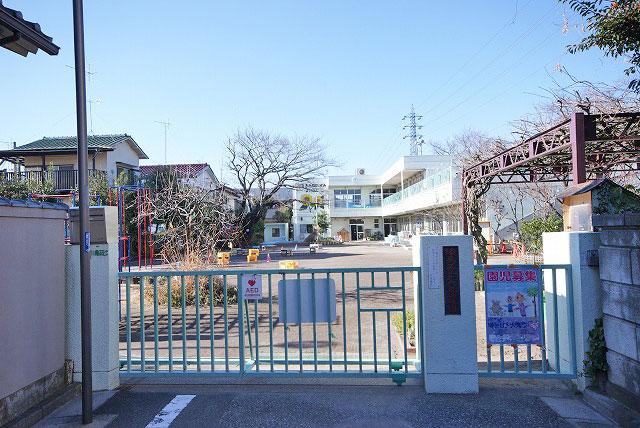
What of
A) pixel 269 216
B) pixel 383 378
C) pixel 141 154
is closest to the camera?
pixel 383 378

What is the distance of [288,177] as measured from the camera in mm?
30609

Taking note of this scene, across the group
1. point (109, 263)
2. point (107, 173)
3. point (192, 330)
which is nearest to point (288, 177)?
point (107, 173)

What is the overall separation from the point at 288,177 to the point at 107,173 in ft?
37.1

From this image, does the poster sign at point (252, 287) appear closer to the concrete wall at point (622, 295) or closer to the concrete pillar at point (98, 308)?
the concrete pillar at point (98, 308)

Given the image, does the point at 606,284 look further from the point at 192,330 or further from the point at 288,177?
the point at 288,177

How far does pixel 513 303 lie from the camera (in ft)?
15.2

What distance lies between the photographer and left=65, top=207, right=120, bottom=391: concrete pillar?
15.3ft

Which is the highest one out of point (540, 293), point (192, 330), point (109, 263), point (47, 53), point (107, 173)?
point (107, 173)

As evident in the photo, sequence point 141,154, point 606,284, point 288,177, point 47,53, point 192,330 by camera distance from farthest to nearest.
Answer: point 141,154
point 288,177
point 192,330
point 47,53
point 606,284

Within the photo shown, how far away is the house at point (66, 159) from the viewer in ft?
83.9

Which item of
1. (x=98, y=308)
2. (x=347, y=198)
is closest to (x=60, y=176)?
(x=98, y=308)

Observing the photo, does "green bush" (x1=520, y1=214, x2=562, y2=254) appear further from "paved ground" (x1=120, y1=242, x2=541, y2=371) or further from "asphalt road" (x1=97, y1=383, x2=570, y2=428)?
"asphalt road" (x1=97, y1=383, x2=570, y2=428)

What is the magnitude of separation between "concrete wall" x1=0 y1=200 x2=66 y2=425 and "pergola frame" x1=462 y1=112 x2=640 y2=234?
7.26 metres

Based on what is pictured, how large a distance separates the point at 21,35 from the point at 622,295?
227 inches
